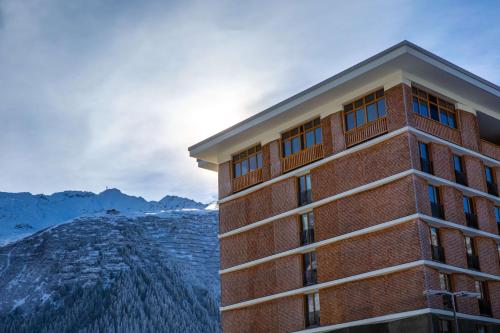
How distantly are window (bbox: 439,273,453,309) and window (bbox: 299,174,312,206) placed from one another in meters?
9.55

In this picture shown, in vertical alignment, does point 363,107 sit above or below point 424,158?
above

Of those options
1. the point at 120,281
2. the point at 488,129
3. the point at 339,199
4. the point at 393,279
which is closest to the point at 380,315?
the point at 393,279

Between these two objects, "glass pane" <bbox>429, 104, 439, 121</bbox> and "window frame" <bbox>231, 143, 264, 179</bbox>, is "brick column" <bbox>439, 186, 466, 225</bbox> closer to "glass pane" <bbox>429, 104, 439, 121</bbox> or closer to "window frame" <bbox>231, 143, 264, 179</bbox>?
"glass pane" <bbox>429, 104, 439, 121</bbox>

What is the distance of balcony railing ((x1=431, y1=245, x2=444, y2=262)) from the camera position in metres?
39.2

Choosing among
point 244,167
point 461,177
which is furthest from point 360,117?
point 244,167

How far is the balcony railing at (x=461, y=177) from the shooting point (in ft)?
141

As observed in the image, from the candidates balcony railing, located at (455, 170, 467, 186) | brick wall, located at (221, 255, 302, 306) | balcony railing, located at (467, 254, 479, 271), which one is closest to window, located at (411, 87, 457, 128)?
balcony railing, located at (455, 170, 467, 186)

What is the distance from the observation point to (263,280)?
46.6m

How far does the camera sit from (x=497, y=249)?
144ft

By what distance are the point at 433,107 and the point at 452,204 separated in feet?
19.2

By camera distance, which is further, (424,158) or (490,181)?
(490,181)

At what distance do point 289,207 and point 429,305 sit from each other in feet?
40.1

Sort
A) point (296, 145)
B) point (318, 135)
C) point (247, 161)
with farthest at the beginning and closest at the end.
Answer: point (247, 161) → point (296, 145) → point (318, 135)

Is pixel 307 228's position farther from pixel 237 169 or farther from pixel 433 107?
pixel 433 107
